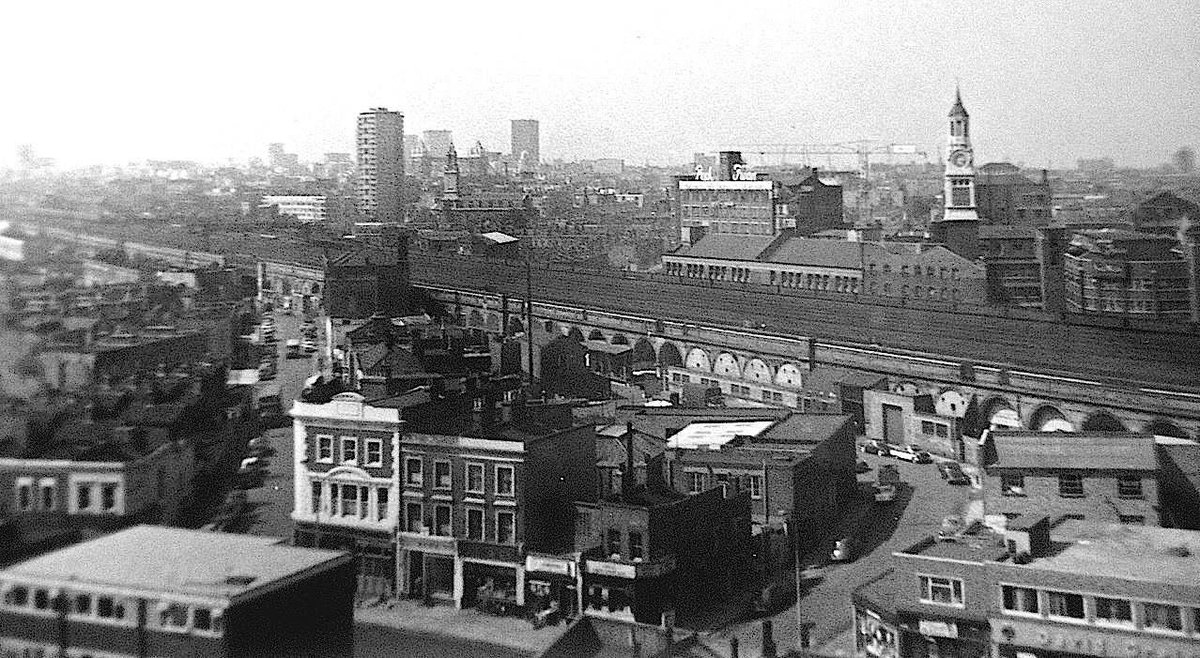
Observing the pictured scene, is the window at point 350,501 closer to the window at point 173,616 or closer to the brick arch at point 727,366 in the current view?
the window at point 173,616

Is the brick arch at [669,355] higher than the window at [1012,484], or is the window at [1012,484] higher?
the brick arch at [669,355]

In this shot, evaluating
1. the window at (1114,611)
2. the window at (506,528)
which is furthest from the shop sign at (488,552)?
the window at (1114,611)

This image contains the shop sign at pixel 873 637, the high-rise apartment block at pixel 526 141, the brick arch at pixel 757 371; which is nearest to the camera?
the shop sign at pixel 873 637

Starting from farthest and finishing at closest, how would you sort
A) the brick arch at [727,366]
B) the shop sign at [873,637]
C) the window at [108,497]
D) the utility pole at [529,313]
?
the brick arch at [727,366] < the utility pole at [529,313] < the shop sign at [873,637] < the window at [108,497]

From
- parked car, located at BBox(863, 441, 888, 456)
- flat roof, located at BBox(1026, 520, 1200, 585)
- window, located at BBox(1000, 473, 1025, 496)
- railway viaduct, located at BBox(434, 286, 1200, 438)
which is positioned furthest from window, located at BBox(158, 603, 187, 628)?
parked car, located at BBox(863, 441, 888, 456)

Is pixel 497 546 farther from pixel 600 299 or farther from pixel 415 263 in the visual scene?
pixel 600 299

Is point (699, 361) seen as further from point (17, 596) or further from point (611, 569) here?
point (17, 596)

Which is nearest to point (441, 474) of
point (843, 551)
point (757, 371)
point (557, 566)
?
point (557, 566)
